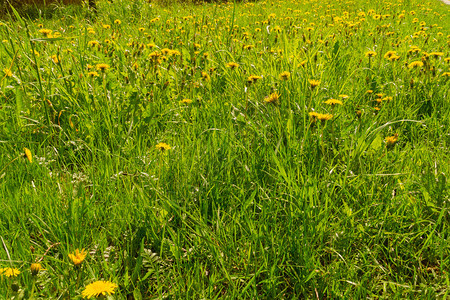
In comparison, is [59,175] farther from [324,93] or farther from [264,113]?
[324,93]

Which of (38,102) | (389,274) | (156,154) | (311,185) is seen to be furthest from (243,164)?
(38,102)

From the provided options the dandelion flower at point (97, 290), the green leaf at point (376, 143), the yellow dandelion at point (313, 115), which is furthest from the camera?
the green leaf at point (376, 143)

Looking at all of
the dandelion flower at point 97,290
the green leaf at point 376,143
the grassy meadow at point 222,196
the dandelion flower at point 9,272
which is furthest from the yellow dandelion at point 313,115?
the dandelion flower at point 9,272

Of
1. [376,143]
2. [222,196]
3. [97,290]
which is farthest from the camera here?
[376,143]

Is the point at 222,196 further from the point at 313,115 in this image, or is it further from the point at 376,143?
the point at 376,143

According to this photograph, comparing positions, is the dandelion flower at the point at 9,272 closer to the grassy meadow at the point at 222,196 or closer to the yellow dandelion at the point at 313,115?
the grassy meadow at the point at 222,196

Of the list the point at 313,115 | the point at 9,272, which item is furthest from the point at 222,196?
the point at 9,272

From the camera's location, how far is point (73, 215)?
1258 mm

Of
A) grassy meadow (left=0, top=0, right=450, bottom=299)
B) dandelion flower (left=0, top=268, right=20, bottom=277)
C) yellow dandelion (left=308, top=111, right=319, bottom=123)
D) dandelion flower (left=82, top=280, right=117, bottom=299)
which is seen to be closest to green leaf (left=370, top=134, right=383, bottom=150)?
grassy meadow (left=0, top=0, right=450, bottom=299)

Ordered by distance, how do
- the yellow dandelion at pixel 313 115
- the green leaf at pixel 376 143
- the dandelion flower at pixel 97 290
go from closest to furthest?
the dandelion flower at pixel 97 290 < the yellow dandelion at pixel 313 115 < the green leaf at pixel 376 143

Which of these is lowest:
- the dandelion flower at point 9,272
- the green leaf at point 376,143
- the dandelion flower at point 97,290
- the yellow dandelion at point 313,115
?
the dandelion flower at point 9,272

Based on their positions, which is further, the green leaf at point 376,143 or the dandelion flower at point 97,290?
the green leaf at point 376,143

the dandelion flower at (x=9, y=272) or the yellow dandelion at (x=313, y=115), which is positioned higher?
the yellow dandelion at (x=313, y=115)

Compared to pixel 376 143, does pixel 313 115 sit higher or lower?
higher
